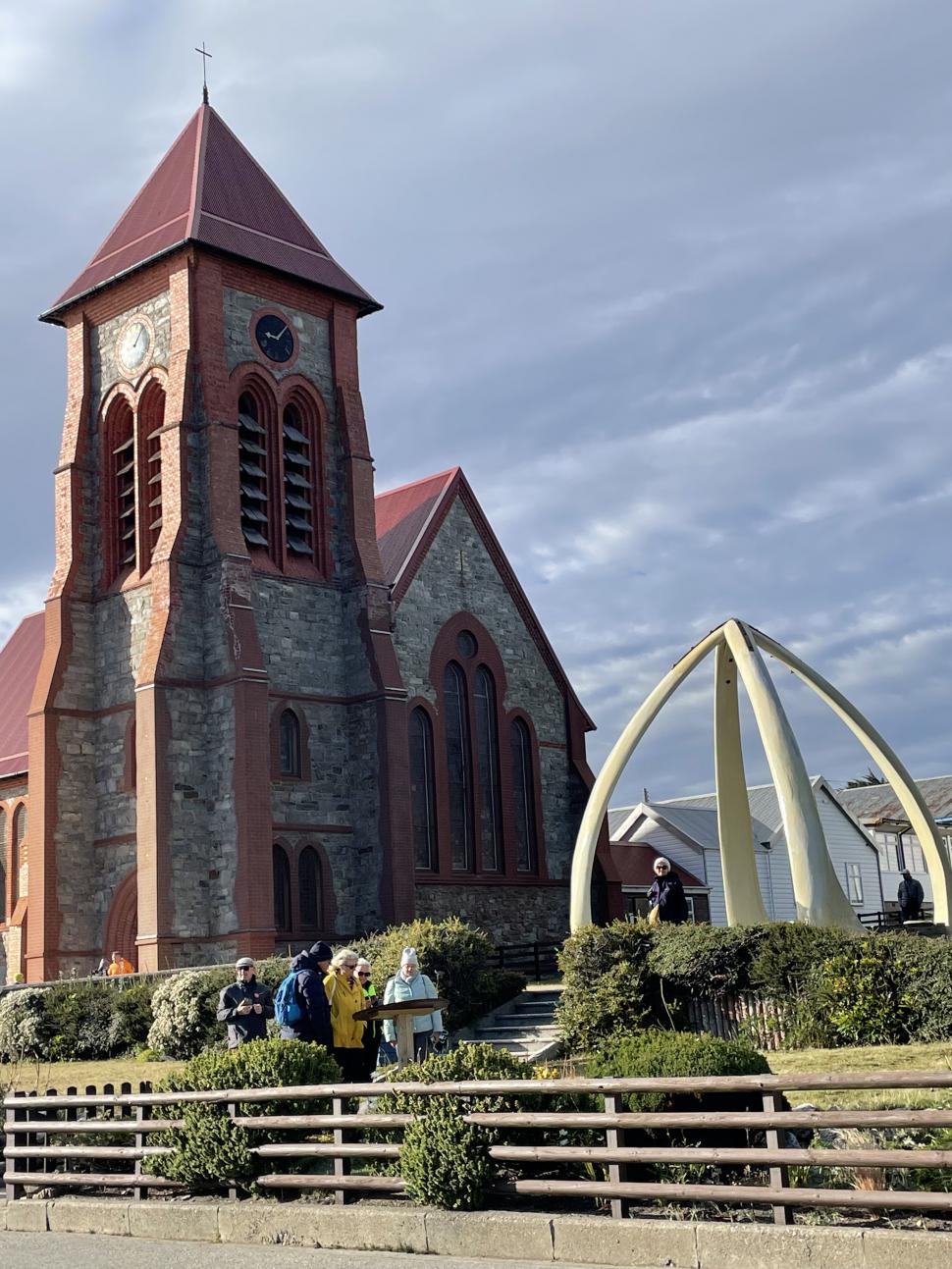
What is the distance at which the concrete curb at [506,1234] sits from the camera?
351 inches

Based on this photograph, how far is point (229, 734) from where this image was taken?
114ft

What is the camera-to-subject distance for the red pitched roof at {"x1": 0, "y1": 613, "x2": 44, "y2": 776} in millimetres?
44378

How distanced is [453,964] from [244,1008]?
1164 centimetres

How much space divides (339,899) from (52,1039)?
895 centimetres

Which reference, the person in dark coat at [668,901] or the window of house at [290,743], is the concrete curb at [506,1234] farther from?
the window of house at [290,743]

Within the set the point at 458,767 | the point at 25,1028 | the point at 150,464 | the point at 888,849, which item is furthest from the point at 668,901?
the point at 888,849

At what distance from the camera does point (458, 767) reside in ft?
134

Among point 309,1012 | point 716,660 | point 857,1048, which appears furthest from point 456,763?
point 309,1012

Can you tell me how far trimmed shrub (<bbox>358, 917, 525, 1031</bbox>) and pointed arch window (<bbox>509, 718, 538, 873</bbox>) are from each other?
566 inches

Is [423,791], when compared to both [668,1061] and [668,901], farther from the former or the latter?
[668,1061]

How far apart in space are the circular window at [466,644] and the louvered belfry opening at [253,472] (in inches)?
260

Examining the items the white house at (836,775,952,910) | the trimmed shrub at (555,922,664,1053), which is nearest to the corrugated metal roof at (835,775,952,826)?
the white house at (836,775,952,910)

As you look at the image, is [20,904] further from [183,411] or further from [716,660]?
[716,660]

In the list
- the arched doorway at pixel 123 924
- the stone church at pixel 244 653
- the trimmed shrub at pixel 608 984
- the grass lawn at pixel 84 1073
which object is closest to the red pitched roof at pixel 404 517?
the stone church at pixel 244 653
